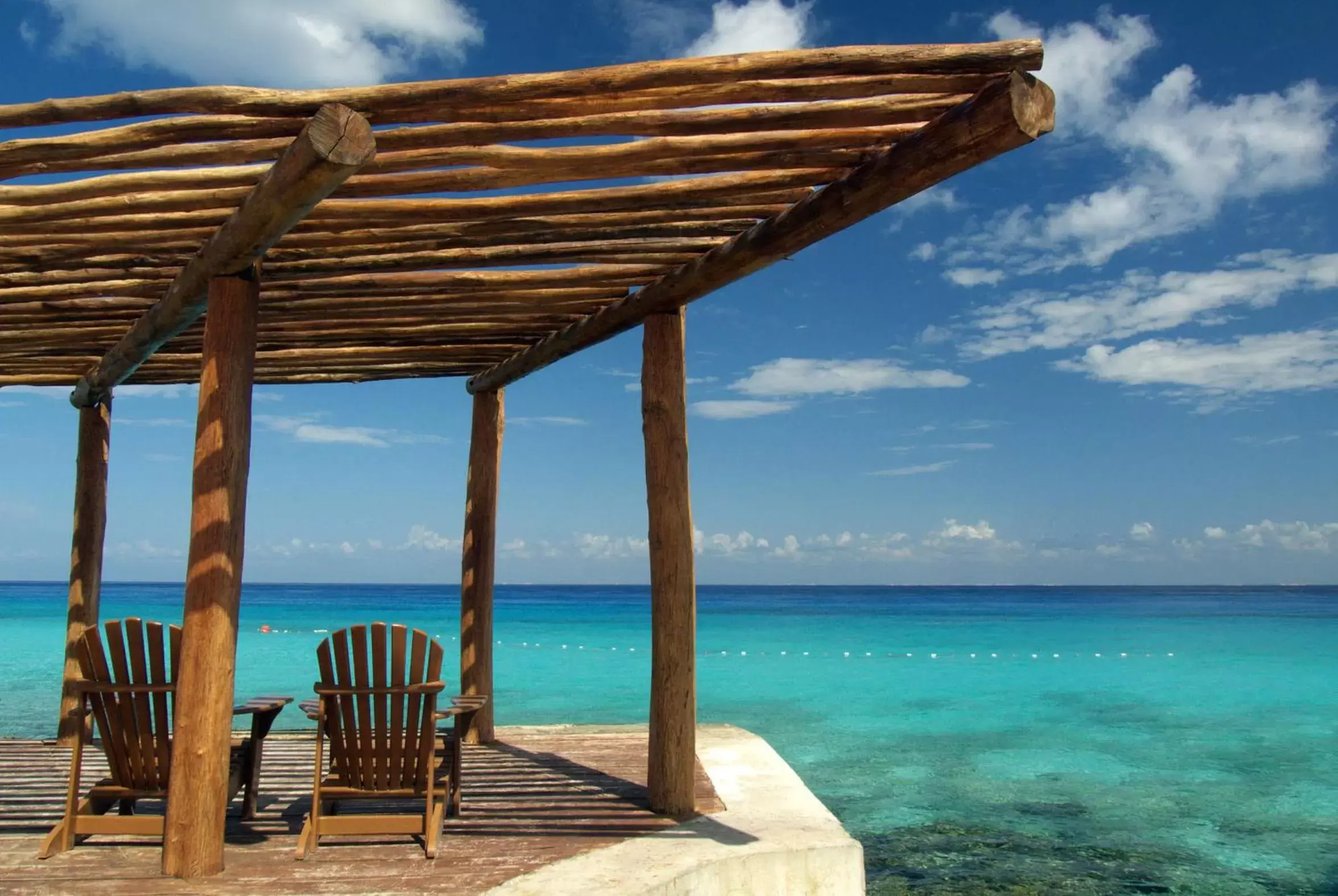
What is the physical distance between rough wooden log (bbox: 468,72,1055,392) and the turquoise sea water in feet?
13.6

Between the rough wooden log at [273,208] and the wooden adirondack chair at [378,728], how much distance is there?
5.23 feet

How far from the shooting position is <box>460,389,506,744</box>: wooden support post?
6770 mm

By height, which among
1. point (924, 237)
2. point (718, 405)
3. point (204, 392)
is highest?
point (924, 237)

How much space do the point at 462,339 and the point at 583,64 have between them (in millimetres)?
3239

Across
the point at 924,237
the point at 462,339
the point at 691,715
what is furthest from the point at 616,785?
the point at 924,237

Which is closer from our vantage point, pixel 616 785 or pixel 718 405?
pixel 616 785

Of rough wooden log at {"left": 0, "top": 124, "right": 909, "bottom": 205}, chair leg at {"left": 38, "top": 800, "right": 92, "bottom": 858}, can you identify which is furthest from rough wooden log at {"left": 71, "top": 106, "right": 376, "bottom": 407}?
chair leg at {"left": 38, "top": 800, "right": 92, "bottom": 858}

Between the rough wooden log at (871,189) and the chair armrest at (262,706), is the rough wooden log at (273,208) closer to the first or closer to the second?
the rough wooden log at (871,189)

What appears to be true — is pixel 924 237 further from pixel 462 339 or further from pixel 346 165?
pixel 346 165

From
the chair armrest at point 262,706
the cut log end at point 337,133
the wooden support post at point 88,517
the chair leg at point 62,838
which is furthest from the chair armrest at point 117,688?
the wooden support post at point 88,517

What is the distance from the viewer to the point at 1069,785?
33.5 ft

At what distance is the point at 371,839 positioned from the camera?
4.46m

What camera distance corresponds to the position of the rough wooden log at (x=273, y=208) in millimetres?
2980

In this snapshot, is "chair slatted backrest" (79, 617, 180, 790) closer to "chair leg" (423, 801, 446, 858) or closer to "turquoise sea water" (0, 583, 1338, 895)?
"chair leg" (423, 801, 446, 858)
